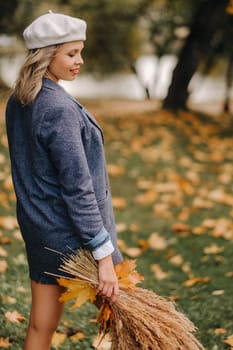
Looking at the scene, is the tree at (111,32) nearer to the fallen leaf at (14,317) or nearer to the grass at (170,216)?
the grass at (170,216)

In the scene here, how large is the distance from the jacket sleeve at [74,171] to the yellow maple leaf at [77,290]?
Answer: 6.7 inches

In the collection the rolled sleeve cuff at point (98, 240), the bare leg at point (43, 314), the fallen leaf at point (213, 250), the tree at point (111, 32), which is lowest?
the tree at point (111, 32)

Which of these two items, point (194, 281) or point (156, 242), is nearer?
point (194, 281)

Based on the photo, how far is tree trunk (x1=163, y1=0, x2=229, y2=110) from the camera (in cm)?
975

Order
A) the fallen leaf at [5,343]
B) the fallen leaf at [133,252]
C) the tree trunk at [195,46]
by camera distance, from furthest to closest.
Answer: the tree trunk at [195,46]
the fallen leaf at [133,252]
the fallen leaf at [5,343]

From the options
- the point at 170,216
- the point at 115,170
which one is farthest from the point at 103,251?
the point at 115,170

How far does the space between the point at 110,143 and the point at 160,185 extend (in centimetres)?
166

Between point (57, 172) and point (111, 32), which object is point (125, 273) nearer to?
point (57, 172)

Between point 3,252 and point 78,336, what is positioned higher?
point 78,336

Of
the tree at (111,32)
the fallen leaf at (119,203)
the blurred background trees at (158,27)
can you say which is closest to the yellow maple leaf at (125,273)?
the fallen leaf at (119,203)

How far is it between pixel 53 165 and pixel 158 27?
12.1 meters

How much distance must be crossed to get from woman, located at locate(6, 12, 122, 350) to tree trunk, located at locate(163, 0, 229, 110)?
7.81 m

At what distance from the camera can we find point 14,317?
11.0ft

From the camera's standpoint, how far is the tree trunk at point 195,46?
384 inches
